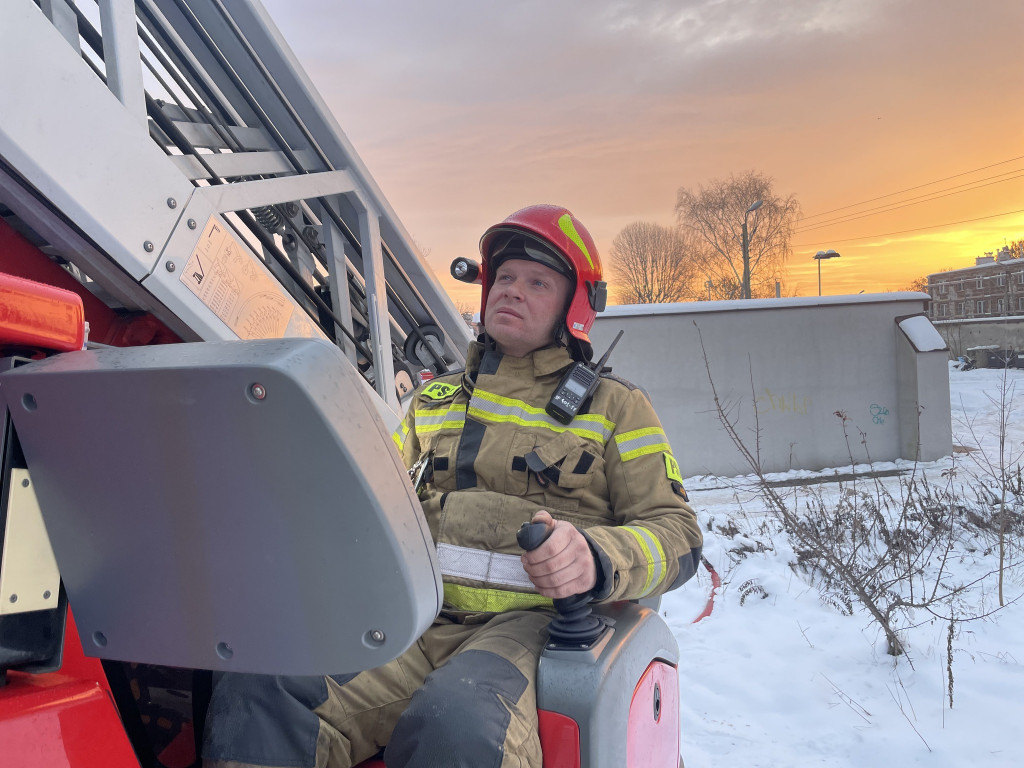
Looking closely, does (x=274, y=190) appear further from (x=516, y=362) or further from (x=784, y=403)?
(x=784, y=403)

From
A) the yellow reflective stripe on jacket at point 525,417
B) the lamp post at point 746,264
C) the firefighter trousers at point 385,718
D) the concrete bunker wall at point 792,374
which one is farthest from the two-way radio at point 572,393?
the lamp post at point 746,264

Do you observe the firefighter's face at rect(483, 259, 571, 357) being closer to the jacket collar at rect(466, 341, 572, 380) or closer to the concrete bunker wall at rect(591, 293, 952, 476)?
the jacket collar at rect(466, 341, 572, 380)

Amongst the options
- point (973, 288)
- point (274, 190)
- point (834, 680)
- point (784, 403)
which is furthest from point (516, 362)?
point (973, 288)

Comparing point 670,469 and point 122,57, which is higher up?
point 122,57

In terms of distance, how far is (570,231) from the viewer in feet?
7.14

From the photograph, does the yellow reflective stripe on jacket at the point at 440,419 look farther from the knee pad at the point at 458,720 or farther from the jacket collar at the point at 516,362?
the knee pad at the point at 458,720

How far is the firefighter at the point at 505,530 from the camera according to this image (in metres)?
1.34

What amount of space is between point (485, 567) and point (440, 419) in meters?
0.47

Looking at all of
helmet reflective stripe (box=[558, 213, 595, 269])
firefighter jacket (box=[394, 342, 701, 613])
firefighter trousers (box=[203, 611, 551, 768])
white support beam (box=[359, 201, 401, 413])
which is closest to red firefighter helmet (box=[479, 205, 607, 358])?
helmet reflective stripe (box=[558, 213, 595, 269])

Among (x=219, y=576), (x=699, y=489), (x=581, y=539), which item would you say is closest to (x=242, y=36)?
(x=581, y=539)

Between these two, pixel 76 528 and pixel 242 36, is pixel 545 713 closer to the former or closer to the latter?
pixel 76 528

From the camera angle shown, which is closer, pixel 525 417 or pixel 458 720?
pixel 458 720

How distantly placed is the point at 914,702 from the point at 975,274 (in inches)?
2133

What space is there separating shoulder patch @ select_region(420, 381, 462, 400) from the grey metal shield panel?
126cm
